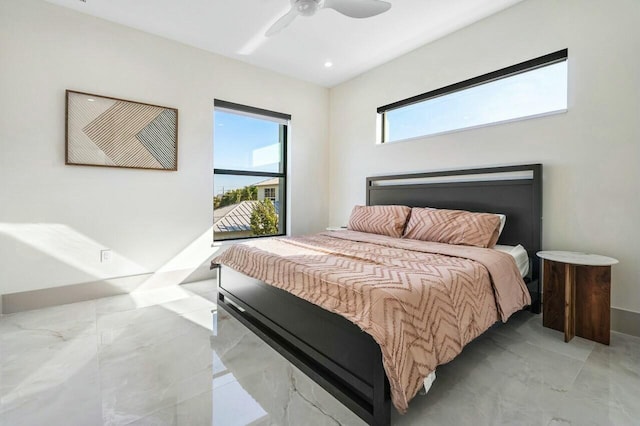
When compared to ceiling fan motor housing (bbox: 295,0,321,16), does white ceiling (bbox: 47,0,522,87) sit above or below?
above

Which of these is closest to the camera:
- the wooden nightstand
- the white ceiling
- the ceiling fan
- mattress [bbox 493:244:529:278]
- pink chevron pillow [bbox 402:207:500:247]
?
the wooden nightstand

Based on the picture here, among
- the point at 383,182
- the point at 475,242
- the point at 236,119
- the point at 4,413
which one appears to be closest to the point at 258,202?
the point at 236,119

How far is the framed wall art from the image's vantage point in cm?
274

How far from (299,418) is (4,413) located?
1326 millimetres

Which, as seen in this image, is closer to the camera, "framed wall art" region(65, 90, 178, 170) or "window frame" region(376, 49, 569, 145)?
"window frame" region(376, 49, 569, 145)

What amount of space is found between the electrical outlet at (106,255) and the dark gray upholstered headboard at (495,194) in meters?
3.11

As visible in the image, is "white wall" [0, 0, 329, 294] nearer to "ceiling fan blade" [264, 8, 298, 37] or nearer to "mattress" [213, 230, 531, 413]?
"mattress" [213, 230, 531, 413]

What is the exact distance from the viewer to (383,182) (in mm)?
3854

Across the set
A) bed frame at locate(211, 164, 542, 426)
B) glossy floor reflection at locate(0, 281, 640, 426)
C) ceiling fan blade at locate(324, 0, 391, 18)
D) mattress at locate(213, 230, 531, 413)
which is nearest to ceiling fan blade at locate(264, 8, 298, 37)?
ceiling fan blade at locate(324, 0, 391, 18)

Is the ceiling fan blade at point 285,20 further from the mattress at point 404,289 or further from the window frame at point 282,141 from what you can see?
the mattress at point 404,289

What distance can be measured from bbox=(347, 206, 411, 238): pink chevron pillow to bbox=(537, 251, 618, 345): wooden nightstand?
1.26 meters

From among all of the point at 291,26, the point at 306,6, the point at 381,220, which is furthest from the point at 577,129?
the point at 291,26

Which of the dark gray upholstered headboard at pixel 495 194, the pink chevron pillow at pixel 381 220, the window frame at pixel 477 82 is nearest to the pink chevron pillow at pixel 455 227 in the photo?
the pink chevron pillow at pixel 381 220

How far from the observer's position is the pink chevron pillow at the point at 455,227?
2.47 m
